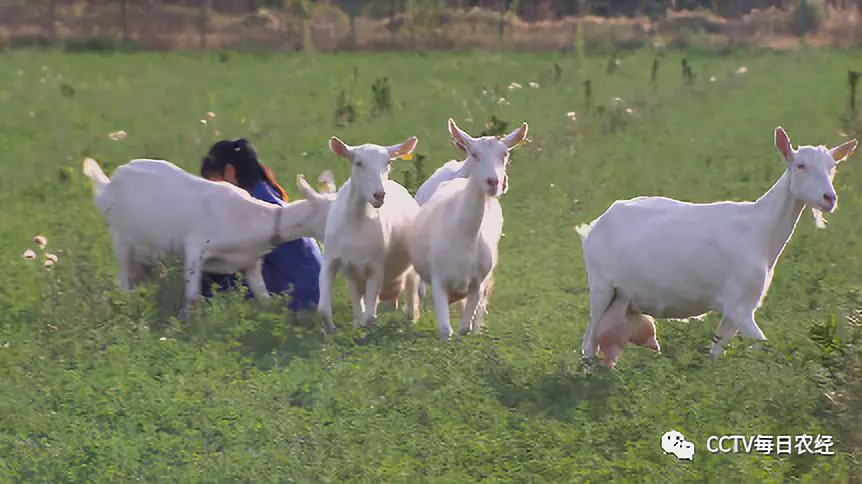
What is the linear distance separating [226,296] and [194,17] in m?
30.4

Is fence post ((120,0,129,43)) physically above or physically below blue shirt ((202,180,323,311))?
below

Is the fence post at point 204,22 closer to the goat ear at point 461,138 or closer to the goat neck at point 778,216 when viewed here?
the goat ear at point 461,138

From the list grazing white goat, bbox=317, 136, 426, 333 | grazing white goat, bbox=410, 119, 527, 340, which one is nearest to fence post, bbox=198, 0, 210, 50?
grazing white goat, bbox=317, 136, 426, 333

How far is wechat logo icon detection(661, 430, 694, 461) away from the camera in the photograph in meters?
8.07

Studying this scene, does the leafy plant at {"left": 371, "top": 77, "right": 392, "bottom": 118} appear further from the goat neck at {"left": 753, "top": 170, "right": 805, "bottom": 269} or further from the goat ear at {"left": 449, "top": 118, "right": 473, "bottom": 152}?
the goat neck at {"left": 753, "top": 170, "right": 805, "bottom": 269}

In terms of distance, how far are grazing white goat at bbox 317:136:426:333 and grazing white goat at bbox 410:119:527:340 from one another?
0.26 m

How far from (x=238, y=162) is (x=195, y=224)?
119 cm

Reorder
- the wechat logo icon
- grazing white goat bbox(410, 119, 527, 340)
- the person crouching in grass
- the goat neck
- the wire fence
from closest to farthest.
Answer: the wechat logo icon
the goat neck
grazing white goat bbox(410, 119, 527, 340)
the person crouching in grass
the wire fence

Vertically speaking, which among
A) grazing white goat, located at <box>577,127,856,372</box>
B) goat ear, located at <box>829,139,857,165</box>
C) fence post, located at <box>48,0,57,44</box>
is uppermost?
goat ear, located at <box>829,139,857,165</box>

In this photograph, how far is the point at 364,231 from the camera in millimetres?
11984

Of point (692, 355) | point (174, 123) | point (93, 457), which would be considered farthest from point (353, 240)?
point (174, 123)

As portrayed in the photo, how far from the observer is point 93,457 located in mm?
8164

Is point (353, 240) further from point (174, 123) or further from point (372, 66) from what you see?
point (372, 66)

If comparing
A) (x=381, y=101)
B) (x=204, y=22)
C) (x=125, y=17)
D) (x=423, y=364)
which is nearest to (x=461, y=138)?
(x=423, y=364)
